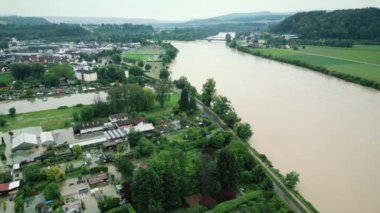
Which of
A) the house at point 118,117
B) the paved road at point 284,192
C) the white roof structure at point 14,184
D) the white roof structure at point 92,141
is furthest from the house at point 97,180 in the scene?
the paved road at point 284,192

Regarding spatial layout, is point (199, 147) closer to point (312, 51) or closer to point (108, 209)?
point (108, 209)

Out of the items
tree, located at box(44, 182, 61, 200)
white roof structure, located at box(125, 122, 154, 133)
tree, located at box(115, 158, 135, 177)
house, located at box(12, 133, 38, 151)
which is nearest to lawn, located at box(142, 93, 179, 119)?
white roof structure, located at box(125, 122, 154, 133)

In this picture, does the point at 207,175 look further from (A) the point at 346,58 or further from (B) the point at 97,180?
(A) the point at 346,58

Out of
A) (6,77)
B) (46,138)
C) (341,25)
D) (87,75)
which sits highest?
(341,25)

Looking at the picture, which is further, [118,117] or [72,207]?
[118,117]

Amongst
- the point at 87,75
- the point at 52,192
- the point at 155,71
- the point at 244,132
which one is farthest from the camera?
the point at 155,71

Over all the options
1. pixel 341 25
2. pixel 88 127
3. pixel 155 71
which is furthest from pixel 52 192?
pixel 341 25
